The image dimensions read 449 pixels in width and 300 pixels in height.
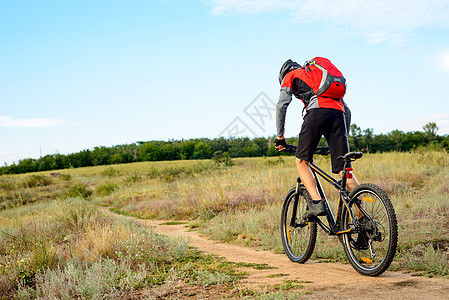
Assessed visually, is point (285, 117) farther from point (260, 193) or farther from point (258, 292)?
point (260, 193)

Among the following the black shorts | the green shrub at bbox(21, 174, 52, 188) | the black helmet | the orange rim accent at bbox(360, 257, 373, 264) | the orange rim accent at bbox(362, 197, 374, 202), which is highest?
the black helmet

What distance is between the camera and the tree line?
125 feet

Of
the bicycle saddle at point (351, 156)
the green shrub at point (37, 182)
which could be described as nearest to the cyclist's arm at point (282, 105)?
→ the bicycle saddle at point (351, 156)

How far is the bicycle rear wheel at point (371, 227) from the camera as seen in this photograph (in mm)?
3438

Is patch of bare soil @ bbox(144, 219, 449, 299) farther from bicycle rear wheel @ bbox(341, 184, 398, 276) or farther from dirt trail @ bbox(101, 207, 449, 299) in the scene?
bicycle rear wheel @ bbox(341, 184, 398, 276)

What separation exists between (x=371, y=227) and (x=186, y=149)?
186ft

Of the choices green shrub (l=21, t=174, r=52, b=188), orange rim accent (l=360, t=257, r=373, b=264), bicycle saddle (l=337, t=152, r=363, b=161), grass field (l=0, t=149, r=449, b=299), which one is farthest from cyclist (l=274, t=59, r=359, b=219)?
green shrub (l=21, t=174, r=52, b=188)

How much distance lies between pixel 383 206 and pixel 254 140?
1620 inches

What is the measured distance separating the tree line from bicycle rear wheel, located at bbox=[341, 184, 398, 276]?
31.4 metres

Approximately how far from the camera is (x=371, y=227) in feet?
12.1

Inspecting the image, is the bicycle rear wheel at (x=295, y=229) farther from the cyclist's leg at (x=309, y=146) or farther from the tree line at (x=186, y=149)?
the tree line at (x=186, y=149)

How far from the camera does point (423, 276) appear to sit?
3.84 metres

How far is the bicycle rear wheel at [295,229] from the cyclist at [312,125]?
41 cm

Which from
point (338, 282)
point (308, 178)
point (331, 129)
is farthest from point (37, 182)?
point (338, 282)
